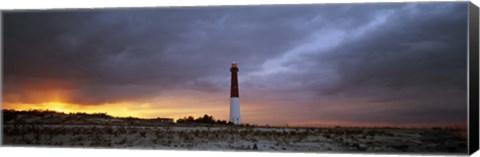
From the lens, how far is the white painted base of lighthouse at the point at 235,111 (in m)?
12.4

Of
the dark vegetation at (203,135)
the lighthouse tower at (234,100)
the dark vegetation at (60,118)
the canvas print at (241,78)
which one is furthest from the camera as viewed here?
the dark vegetation at (60,118)

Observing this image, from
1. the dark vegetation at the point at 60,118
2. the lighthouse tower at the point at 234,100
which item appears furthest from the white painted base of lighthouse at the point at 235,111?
the dark vegetation at the point at 60,118

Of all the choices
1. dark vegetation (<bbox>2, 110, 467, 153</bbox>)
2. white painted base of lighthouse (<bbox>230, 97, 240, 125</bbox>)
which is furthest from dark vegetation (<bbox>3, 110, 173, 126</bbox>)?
white painted base of lighthouse (<bbox>230, 97, 240, 125</bbox>)

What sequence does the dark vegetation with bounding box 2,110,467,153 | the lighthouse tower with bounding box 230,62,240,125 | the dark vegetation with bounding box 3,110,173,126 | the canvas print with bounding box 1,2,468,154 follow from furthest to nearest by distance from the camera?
1. the dark vegetation with bounding box 3,110,173,126
2. the lighthouse tower with bounding box 230,62,240,125
3. the dark vegetation with bounding box 2,110,467,153
4. the canvas print with bounding box 1,2,468,154

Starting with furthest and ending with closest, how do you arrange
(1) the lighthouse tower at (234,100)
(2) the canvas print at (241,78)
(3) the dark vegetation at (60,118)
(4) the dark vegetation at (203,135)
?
(3) the dark vegetation at (60,118) → (1) the lighthouse tower at (234,100) → (4) the dark vegetation at (203,135) → (2) the canvas print at (241,78)

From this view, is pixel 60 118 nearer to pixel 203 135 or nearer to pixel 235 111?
pixel 203 135

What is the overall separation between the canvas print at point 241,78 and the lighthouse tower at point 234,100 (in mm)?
16

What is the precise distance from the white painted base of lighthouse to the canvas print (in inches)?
0.8

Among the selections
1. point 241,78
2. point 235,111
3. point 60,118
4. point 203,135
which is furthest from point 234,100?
point 60,118

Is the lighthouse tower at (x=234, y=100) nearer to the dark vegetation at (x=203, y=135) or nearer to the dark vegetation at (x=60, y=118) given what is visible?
the dark vegetation at (x=203, y=135)

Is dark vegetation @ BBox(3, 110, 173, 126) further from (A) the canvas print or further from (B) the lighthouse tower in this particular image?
(B) the lighthouse tower

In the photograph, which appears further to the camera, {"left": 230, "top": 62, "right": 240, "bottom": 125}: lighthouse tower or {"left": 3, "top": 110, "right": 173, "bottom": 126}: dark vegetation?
{"left": 3, "top": 110, "right": 173, "bottom": 126}: dark vegetation

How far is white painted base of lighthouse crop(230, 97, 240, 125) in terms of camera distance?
1239 centimetres

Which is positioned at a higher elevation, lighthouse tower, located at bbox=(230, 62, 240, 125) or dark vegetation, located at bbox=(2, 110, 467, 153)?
lighthouse tower, located at bbox=(230, 62, 240, 125)
